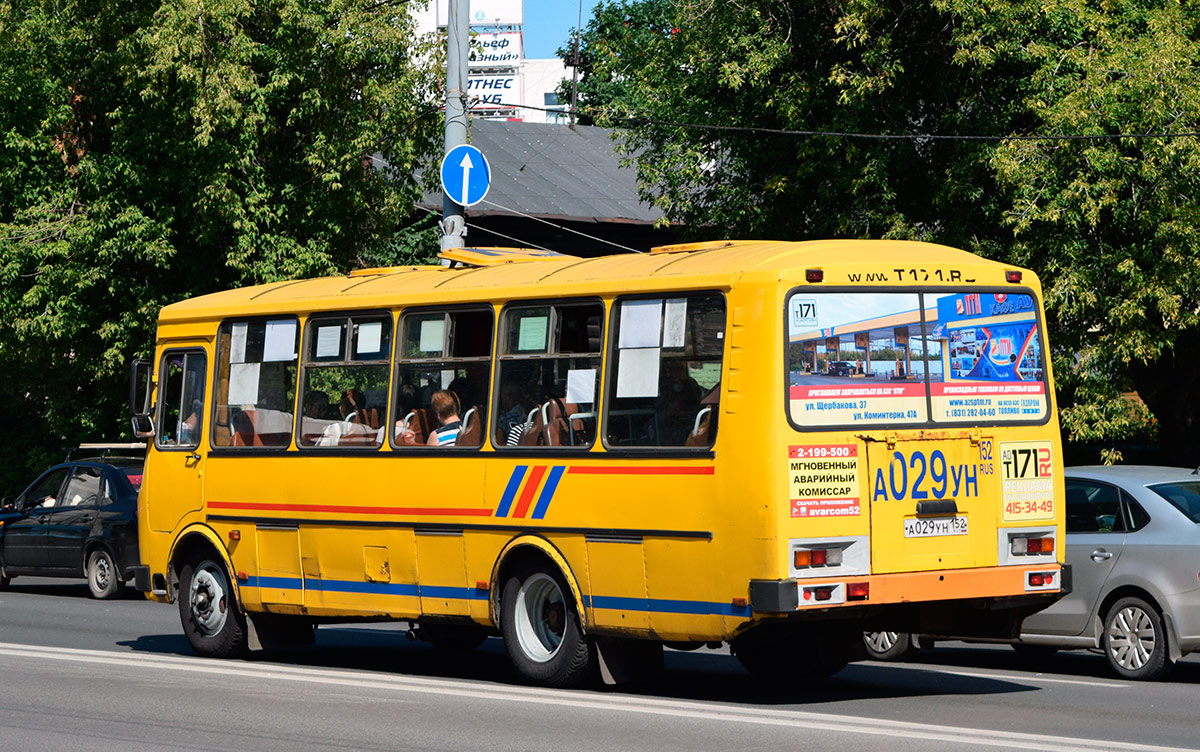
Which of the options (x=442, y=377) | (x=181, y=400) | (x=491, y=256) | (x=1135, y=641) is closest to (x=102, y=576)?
(x=181, y=400)

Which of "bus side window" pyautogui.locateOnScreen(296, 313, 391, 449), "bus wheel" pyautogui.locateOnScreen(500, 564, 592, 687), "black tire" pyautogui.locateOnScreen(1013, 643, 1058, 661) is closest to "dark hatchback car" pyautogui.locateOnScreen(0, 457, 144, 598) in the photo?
"bus side window" pyautogui.locateOnScreen(296, 313, 391, 449)

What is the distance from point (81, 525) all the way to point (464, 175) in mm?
6902

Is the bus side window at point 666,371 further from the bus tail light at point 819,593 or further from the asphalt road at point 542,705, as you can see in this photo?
the asphalt road at point 542,705

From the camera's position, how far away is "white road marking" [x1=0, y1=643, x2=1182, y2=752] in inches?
335

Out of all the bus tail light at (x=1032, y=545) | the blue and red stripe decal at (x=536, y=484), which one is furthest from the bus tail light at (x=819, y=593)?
the bus tail light at (x=1032, y=545)

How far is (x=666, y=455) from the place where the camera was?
391 inches

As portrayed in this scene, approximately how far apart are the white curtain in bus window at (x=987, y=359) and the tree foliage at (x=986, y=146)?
9072 mm

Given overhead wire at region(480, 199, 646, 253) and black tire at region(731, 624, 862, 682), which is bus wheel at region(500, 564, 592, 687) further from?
overhead wire at region(480, 199, 646, 253)

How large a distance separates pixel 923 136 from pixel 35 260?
13329 mm

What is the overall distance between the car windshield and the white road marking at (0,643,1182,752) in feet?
12.6

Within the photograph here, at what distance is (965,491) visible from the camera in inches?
398

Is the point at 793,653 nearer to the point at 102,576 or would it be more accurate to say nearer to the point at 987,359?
the point at 987,359

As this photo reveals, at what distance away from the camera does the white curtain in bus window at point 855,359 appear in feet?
31.6

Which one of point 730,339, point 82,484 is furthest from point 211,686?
point 82,484
